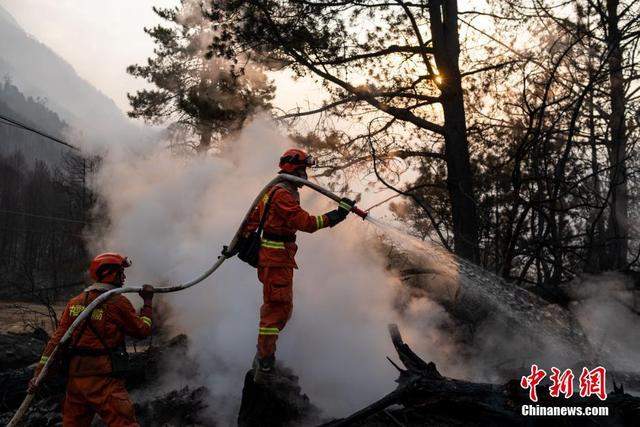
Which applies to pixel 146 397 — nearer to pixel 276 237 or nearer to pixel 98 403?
pixel 98 403

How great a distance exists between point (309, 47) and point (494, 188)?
5.19 metres

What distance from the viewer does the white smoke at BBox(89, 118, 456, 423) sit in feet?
16.9

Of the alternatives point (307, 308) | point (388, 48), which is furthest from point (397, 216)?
point (307, 308)

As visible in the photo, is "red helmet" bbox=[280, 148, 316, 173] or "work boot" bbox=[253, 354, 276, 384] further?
"red helmet" bbox=[280, 148, 316, 173]

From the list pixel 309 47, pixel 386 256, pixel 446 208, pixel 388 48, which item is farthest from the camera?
pixel 446 208

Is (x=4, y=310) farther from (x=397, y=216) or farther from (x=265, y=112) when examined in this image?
(x=265, y=112)

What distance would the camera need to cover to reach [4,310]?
22.7 m

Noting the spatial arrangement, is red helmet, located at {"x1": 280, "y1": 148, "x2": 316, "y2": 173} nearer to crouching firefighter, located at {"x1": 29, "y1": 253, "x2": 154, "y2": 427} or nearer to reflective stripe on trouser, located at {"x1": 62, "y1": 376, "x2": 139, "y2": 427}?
crouching firefighter, located at {"x1": 29, "y1": 253, "x2": 154, "y2": 427}

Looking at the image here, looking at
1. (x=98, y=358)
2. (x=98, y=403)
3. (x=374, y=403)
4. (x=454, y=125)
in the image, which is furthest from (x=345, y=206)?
(x=454, y=125)

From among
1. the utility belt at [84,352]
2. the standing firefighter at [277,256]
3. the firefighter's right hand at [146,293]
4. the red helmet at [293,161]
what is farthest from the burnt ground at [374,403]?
the red helmet at [293,161]

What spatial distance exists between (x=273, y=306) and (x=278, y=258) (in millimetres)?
425

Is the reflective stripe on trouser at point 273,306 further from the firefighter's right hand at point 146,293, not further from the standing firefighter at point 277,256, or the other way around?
the firefighter's right hand at point 146,293

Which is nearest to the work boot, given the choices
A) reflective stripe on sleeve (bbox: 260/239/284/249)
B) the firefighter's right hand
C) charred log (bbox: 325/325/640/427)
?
charred log (bbox: 325/325/640/427)

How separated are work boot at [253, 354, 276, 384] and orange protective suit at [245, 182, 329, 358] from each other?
0.04 m
